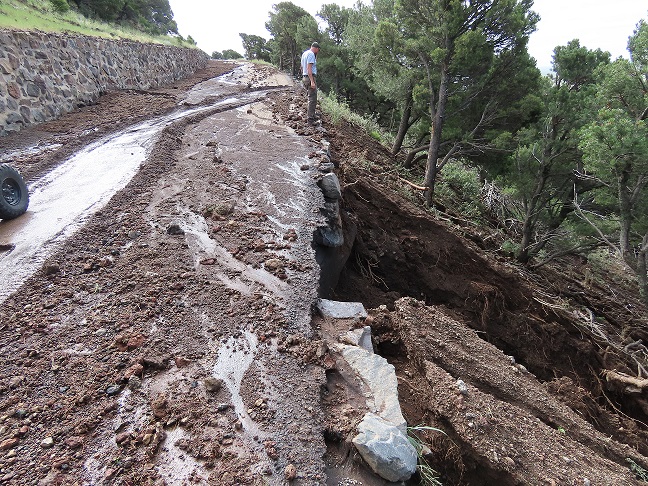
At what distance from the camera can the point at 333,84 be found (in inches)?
998

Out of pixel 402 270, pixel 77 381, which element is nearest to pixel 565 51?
pixel 402 270

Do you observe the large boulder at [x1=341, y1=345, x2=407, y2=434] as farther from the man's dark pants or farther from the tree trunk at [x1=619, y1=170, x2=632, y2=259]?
the tree trunk at [x1=619, y1=170, x2=632, y2=259]

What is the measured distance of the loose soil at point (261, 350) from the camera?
247 cm

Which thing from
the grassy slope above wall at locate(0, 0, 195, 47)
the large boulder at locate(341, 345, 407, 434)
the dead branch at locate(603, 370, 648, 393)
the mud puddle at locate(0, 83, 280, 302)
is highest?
the grassy slope above wall at locate(0, 0, 195, 47)

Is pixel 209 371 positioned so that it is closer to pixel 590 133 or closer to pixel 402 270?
pixel 402 270

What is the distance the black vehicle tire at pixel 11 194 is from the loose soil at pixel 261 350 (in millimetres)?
1133

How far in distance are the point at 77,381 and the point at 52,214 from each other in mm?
3269

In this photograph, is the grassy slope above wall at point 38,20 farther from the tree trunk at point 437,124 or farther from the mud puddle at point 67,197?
the tree trunk at point 437,124

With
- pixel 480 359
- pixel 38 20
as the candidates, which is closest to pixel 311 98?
pixel 480 359

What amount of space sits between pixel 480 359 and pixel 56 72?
11.3 m

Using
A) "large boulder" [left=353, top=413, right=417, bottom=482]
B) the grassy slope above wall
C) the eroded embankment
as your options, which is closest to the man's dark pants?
the eroded embankment

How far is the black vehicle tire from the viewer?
4.82 meters

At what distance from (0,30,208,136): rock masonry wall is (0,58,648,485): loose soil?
4.91 feet

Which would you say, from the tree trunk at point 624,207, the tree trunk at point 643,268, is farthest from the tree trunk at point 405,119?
the tree trunk at point 643,268
